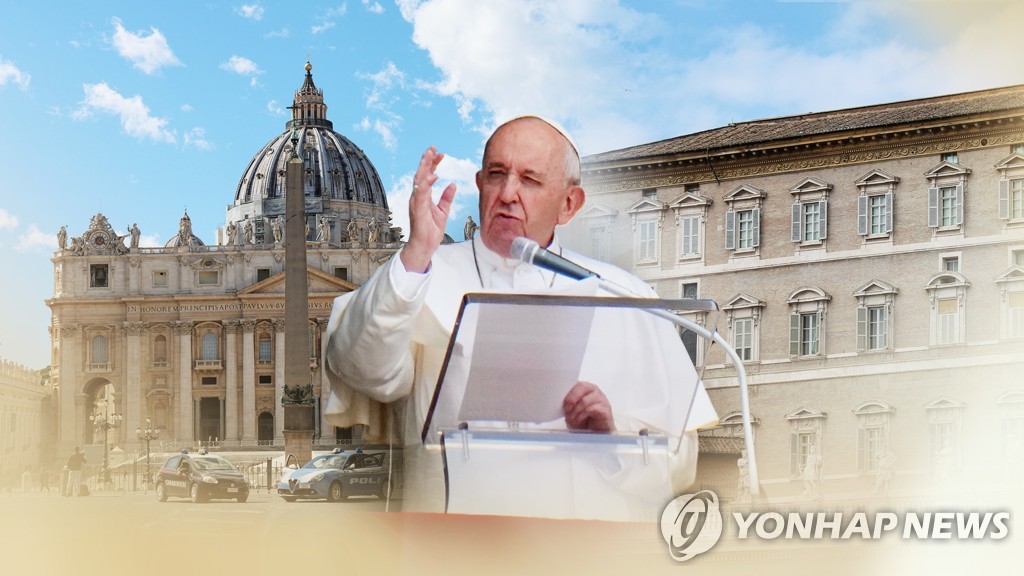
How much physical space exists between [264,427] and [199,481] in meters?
Result: 31.6

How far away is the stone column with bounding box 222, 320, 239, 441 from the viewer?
41.5 m

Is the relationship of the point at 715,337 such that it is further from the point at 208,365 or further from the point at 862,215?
the point at 208,365

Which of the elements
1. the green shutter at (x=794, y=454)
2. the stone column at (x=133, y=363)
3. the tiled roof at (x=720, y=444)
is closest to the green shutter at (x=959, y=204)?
the green shutter at (x=794, y=454)

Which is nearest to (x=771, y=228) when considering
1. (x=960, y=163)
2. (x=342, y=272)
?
(x=960, y=163)

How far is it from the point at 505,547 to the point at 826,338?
3.77 metres

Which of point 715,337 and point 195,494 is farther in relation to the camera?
point 195,494

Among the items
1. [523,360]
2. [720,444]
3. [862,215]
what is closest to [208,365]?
[862,215]

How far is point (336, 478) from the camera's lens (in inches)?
381

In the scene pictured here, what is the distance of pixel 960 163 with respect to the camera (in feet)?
23.3

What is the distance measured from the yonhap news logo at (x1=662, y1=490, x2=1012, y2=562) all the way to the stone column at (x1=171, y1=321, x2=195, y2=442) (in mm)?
37854

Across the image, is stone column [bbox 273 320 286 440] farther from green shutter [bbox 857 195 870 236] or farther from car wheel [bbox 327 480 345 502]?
green shutter [bbox 857 195 870 236]

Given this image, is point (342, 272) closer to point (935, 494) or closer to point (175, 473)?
point (175, 473)

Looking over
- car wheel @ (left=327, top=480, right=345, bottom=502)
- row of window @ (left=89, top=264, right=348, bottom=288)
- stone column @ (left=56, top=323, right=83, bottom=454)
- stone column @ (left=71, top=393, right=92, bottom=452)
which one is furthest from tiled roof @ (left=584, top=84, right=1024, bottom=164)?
row of window @ (left=89, top=264, right=348, bottom=288)

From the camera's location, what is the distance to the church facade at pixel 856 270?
540cm
